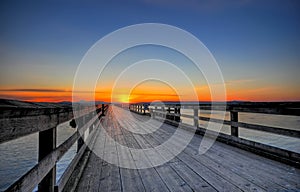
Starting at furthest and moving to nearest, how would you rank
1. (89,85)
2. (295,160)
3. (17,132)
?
(89,85) < (295,160) < (17,132)

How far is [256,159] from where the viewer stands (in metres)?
3.88

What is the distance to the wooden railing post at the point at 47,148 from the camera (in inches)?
69.6

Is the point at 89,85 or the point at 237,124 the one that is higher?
the point at 89,85

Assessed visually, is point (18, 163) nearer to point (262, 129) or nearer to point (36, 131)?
point (36, 131)

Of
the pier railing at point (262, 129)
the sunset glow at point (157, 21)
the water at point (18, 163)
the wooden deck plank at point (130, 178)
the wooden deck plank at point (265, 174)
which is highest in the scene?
the sunset glow at point (157, 21)

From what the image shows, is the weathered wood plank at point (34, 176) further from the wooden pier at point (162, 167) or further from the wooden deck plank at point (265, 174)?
the wooden deck plank at point (265, 174)

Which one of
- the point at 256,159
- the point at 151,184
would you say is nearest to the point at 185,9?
the point at 256,159

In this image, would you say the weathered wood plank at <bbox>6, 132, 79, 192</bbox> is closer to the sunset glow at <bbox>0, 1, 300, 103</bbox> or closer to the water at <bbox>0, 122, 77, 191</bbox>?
the water at <bbox>0, 122, 77, 191</bbox>

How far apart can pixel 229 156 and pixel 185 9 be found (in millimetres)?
10460

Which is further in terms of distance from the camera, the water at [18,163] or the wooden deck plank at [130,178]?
the water at [18,163]

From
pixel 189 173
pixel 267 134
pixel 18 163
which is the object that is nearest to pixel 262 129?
pixel 189 173

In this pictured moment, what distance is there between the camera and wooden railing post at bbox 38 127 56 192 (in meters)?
1.77

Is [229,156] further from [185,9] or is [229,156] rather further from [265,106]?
[185,9]

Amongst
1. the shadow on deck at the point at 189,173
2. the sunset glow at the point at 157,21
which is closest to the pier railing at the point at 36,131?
the shadow on deck at the point at 189,173
